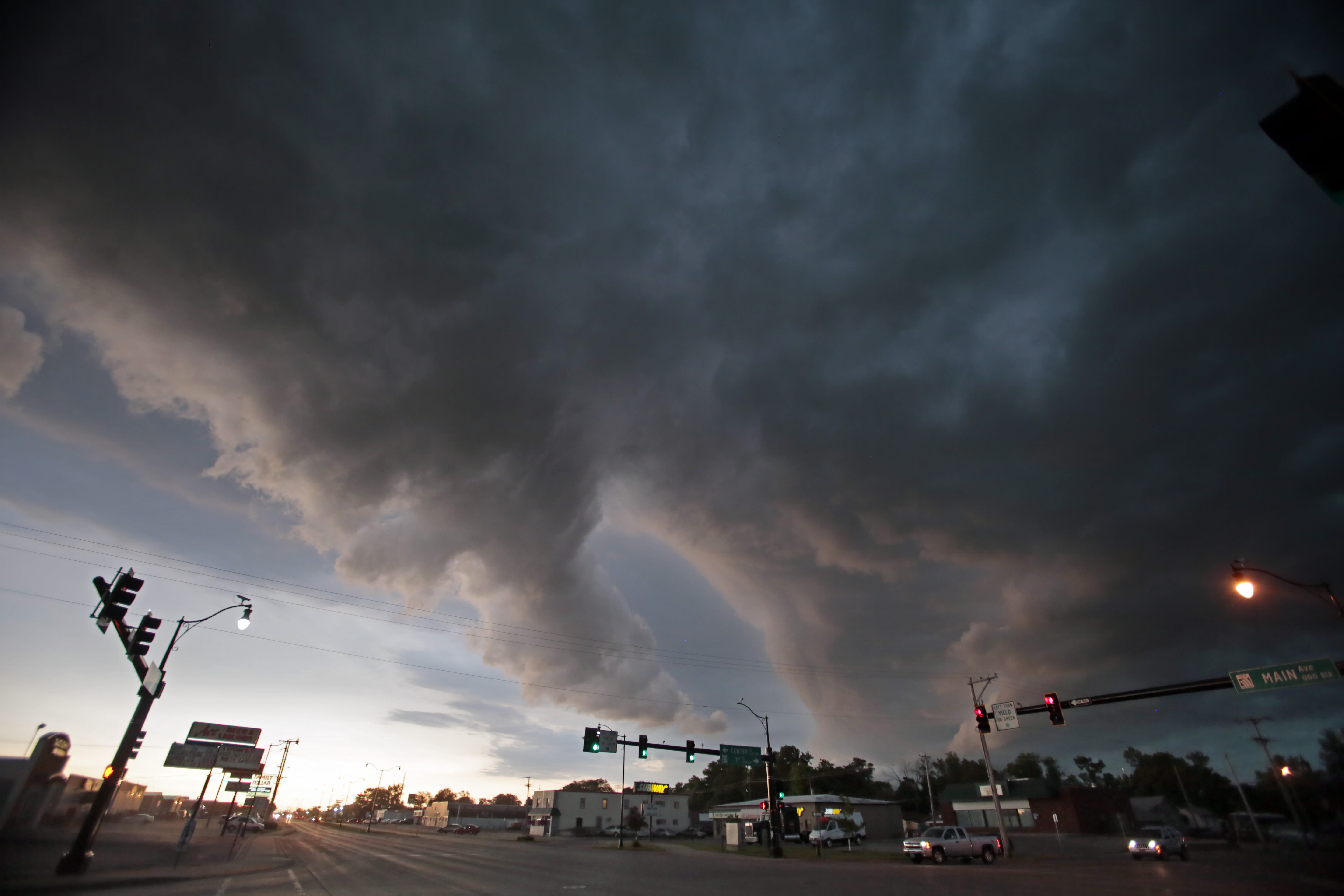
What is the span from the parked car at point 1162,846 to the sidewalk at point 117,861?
54.6 m

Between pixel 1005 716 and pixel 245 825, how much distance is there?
307ft

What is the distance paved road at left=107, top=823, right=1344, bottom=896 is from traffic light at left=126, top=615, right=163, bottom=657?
7644 millimetres

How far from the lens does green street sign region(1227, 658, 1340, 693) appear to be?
20.6 meters

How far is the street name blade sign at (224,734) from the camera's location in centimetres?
7606

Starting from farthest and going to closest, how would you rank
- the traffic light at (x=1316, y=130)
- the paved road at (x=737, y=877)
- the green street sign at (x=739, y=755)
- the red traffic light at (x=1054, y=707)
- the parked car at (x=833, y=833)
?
1. the parked car at (x=833, y=833)
2. the green street sign at (x=739, y=755)
3. the red traffic light at (x=1054, y=707)
4. the paved road at (x=737, y=877)
5. the traffic light at (x=1316, y=130)

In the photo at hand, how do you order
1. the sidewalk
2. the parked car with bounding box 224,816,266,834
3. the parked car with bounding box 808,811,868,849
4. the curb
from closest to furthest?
the curb → the sidewalk → the parked car with bounding box 808,811,868,849 → the parked car with bounding box 224,816,266,834

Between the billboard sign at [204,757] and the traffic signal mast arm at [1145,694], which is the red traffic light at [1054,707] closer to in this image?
the traffic signal mast arm at [1145,694]

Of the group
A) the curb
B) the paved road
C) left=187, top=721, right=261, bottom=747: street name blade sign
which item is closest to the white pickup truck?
the paved road

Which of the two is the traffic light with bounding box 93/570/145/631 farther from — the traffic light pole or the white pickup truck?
the white pickup truck

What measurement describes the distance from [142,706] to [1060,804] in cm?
9760

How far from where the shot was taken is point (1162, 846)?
124ft

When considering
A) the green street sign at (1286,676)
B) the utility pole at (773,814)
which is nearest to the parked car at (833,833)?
the utility pole at (773,814)

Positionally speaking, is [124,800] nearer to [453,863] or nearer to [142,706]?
[142,706]

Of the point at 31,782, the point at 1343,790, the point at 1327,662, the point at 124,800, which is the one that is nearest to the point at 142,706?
the point at 31,782
